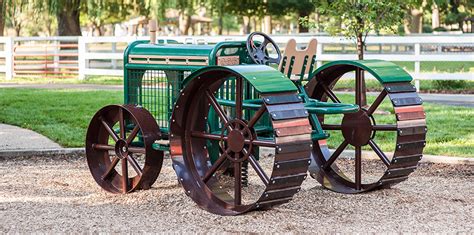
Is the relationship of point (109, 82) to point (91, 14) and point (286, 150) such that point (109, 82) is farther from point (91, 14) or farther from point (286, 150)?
point (286, 150)

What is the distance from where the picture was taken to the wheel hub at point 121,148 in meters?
8.12

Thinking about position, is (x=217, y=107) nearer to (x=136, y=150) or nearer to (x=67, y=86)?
(x=136, y=150)

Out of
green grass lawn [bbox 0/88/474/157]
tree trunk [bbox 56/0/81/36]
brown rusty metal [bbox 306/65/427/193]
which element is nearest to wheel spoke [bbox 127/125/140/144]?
brown rusty metal [bbox 306/65/427/193]

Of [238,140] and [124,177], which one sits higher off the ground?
[238,140]

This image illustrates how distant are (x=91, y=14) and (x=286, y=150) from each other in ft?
67.1

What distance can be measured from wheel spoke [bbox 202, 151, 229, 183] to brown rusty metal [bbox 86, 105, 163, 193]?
2.46 feet

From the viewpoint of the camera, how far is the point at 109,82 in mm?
22703

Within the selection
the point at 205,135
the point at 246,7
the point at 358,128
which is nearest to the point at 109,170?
the point at 205,135

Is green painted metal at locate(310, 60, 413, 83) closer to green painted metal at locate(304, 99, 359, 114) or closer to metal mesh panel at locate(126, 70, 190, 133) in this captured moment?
green painted metal at locate(304, 99, 359, 114)

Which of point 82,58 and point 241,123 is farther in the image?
point 82,58

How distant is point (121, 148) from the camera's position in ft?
26.9

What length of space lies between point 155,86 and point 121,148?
67cm

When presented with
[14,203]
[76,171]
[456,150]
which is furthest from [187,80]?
[456,150]

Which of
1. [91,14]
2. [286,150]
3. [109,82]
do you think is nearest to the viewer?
[286,150]
